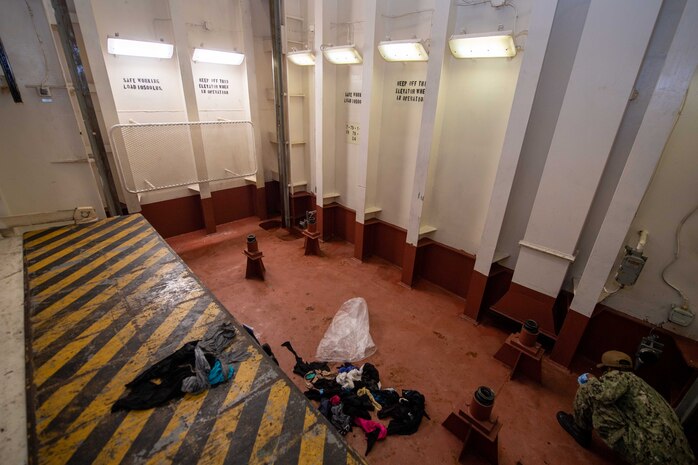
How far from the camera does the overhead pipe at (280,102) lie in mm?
5474

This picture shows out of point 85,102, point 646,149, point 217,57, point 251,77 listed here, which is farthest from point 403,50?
point 85,102

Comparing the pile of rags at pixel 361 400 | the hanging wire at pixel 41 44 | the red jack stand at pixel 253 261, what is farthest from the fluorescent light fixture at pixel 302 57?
the pile of rags at pixel 361 400

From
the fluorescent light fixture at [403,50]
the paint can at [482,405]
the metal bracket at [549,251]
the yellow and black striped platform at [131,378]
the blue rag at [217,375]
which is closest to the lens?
the yellow and black striped platform at [131,378]

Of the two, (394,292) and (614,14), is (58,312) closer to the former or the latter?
(394,292)

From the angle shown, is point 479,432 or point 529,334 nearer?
point 479,432

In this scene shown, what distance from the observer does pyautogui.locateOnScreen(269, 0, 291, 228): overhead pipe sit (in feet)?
18.0

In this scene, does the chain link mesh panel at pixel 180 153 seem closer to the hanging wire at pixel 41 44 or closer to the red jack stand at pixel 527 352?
the hanging wire at pixel 41 44

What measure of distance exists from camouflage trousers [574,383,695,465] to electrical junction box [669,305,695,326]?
3.16ft

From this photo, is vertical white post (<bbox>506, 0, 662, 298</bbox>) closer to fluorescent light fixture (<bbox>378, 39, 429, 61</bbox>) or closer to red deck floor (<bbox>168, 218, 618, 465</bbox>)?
red deck floor (<bbox>168, 218, 618, 465</bbox>)

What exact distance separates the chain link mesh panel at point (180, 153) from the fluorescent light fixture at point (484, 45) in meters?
4.32

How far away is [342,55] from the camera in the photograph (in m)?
4.71

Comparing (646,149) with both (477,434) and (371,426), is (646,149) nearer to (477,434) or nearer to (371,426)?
(477,434)

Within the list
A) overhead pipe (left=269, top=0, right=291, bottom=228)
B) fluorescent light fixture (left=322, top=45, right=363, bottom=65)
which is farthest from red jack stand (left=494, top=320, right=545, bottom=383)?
overhead pipe (left=269, top=0, right=291, bottom=228)

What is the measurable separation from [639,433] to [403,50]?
446 centimetres
